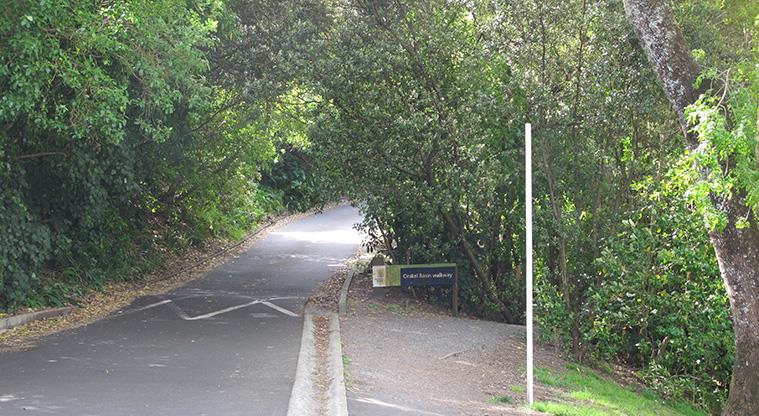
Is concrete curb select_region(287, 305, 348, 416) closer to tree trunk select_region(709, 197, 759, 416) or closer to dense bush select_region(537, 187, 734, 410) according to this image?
dense bush select_region(537, 187, 734, 410)

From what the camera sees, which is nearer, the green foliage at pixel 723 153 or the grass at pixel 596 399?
the green foliage at pixel 723 153

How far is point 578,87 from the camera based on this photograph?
14.5 meters

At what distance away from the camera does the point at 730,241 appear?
10406 millimetres

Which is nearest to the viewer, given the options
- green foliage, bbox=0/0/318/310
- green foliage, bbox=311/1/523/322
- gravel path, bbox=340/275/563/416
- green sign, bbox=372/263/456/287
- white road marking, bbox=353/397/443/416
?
white road marking, bbox=353/397/443/416

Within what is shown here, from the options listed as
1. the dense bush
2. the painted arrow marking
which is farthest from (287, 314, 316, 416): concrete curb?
the dense bush

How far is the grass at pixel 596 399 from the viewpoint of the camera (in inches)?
373

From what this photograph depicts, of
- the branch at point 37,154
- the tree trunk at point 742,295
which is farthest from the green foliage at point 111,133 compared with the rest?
the tree trunk at point 742,295

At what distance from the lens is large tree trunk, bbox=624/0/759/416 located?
10.3m

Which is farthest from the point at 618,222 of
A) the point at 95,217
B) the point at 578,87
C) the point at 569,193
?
the point at 95,217

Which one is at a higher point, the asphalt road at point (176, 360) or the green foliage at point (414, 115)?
the green foliage at point (414, 115)

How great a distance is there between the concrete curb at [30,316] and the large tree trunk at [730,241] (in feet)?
32.6

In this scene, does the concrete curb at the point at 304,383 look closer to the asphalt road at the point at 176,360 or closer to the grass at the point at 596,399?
the asphalt road at the point at 176,360

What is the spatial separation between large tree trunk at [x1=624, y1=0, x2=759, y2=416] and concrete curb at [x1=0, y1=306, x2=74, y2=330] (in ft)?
32.6

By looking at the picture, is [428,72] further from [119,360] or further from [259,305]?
[119,360]
